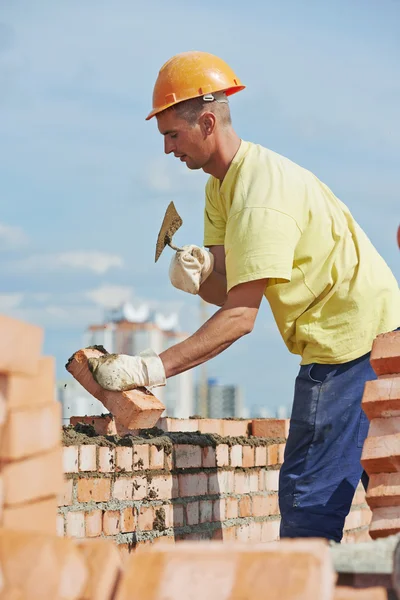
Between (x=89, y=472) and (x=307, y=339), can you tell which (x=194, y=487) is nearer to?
(x=89, y=472)

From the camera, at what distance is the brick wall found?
4055 mm

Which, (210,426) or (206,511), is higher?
Answer: (210,426)

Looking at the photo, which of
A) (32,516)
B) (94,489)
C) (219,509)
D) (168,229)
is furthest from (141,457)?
(32,516)

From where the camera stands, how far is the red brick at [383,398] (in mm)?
3232

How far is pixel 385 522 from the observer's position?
312 centimetres

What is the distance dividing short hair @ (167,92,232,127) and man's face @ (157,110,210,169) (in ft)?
0.07

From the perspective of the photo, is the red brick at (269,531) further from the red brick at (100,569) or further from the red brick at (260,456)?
the red brick at (100,569)

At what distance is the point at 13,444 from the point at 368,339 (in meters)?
2.04

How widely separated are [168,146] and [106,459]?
1.41 meters

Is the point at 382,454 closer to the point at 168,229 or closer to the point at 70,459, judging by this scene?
the point at 70,459

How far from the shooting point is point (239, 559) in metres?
1.91

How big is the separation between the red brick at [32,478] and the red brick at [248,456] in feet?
8.94

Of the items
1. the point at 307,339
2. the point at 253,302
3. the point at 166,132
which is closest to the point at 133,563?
the point at 253,302

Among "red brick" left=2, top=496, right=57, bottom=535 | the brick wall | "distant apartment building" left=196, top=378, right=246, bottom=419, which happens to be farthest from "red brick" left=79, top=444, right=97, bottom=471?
"distant apartment building" left=196, top=378, right=246, bottom=419
